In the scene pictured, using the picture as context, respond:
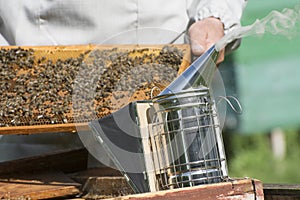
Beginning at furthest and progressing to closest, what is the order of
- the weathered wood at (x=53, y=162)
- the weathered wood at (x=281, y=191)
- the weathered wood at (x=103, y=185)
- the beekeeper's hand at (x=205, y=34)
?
the beekeeper's hand at (x=205, y=34), the weathered wood at (x=53, y=162), the weathered wood at (x=103, y=185), the weathered wood at (x=281, y=191)

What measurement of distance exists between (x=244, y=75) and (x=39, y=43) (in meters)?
2.74

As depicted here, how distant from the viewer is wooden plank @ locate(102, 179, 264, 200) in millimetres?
1831

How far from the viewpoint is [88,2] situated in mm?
3066

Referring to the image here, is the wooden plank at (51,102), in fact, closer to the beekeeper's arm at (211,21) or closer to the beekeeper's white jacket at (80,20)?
the beekeeper's arm at (211,21)

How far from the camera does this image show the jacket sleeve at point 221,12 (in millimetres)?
2973

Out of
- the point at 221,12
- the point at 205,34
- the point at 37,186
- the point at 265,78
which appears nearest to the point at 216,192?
the point at 37,186

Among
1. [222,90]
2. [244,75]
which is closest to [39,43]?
[222,90]

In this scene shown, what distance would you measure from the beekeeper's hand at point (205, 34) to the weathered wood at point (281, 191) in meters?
0.71

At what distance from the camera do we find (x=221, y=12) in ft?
9.82

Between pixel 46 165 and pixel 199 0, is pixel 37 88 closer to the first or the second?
pixel 46 165

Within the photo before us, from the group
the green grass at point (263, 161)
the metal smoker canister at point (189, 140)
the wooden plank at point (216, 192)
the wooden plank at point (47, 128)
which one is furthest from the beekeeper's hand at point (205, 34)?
the green grass at point (263, 161)

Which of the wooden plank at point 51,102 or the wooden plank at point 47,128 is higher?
the wooden plank at point 51,102

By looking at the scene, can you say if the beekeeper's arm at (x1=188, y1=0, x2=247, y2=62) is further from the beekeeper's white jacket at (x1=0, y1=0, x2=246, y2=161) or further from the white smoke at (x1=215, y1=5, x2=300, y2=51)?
the white smoke at (x1=215, y1=5, x2=300, y2=51)

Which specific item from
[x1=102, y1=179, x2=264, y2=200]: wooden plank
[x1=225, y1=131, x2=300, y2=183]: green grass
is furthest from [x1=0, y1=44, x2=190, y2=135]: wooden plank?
[x1=225, y1=131, x2=300, y2=183]: green grass
